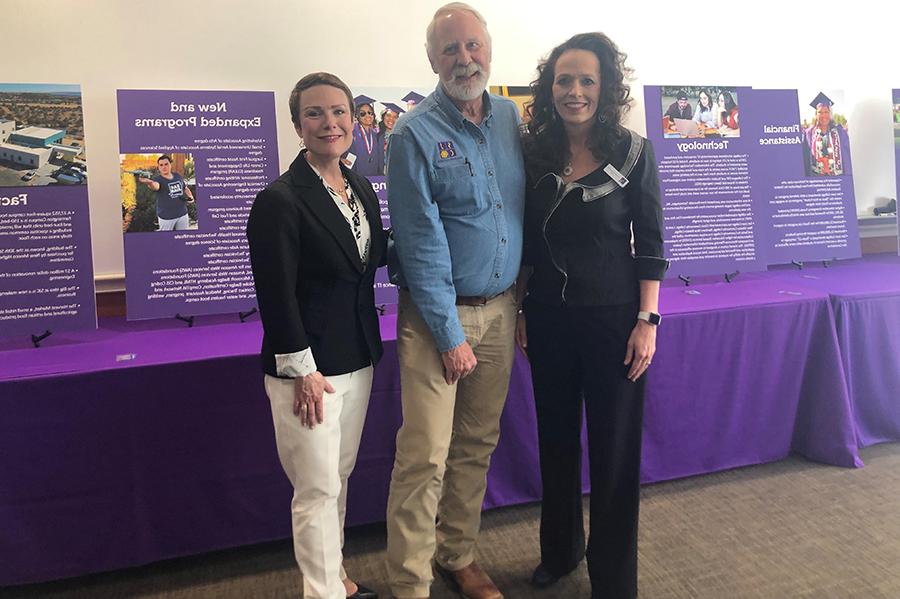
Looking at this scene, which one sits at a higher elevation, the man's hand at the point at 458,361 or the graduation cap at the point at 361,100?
the graduation cap at the point at 361,100

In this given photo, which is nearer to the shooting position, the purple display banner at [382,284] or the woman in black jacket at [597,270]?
the woman in black jacket at [597,270]

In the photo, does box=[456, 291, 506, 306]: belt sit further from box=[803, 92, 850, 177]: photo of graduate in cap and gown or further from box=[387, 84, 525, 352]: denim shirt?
box=[803, 92, 850, 177]: photo of graduate in cap and gown

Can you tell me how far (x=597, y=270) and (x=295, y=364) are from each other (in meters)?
0.81

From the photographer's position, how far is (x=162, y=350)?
194 cm

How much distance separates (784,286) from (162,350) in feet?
8.74

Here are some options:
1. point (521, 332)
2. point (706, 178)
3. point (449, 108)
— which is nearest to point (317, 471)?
point (521, 332)

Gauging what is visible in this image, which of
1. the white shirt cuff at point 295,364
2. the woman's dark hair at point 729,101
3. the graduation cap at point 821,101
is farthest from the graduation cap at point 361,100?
the graduation cap at point 821,101

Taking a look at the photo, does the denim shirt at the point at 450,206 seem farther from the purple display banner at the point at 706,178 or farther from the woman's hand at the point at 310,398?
the purple display banner at the point at 706,178

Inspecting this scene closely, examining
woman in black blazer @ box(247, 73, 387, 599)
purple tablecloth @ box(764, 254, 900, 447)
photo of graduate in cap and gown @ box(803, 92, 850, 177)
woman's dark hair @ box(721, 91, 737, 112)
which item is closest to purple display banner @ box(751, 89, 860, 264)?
photo of graduate in cap and gown @ box(803, 92, 850, 177)

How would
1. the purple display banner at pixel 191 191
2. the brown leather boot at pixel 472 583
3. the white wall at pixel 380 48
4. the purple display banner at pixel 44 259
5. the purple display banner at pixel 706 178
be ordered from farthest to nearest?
the purple display banner at pixel 706 178 → the white wall at pixel 380 48 → the purple display banner at pixel 191 191 → the purple display banner at pixel 44 259 → the brown leather boot at pixel 472 583

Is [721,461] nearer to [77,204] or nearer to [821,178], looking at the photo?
[821,178]

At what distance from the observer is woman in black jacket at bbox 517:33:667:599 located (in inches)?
58.2

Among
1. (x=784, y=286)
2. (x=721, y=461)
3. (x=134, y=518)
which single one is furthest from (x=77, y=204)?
(x=784, y=286)

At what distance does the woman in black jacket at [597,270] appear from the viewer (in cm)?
148
